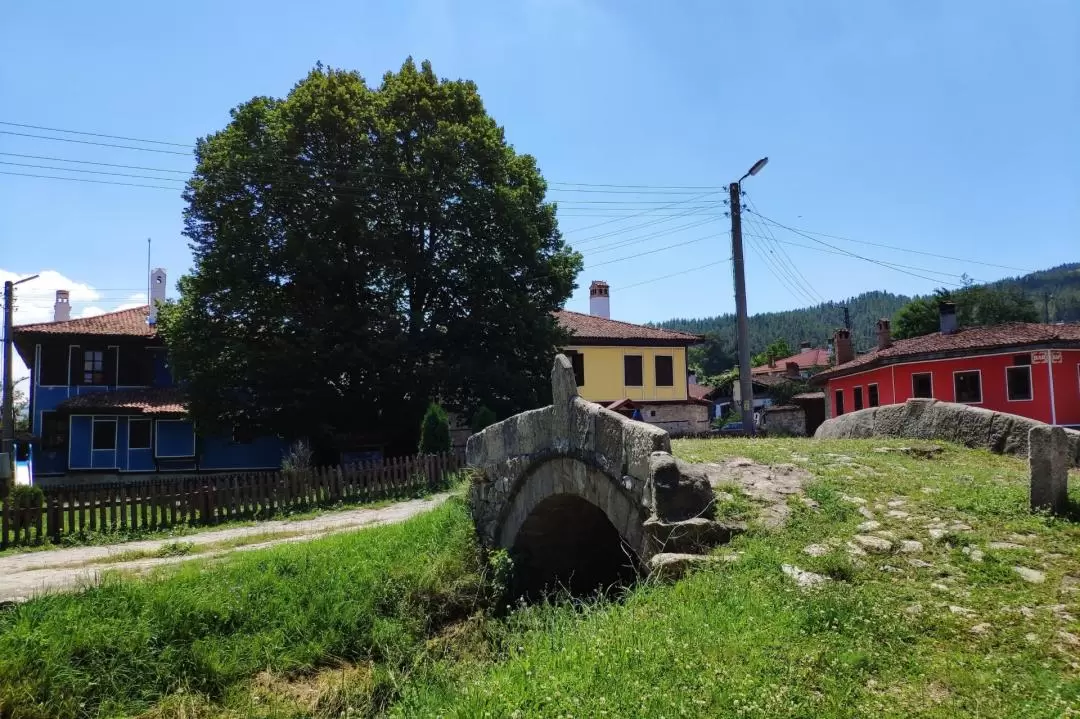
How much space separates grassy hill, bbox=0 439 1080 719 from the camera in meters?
3.18

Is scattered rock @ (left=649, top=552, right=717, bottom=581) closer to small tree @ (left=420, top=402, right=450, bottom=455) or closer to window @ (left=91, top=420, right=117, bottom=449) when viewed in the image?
small tree @ (left=420, top=402, right=450, bottom=455)

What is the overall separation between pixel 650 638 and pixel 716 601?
544 mm

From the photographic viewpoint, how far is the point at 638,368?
29453 mm

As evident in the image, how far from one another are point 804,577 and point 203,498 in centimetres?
1243

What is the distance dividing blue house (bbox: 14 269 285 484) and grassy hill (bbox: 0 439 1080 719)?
16.8 meters

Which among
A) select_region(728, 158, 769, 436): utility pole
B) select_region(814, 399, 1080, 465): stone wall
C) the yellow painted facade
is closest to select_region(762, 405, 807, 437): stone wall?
the yellow painted facade

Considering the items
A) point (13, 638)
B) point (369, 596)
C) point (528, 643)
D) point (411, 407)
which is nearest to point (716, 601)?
point (528, 643)

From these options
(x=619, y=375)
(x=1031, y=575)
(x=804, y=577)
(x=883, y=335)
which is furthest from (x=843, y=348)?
(x=804, y=577)

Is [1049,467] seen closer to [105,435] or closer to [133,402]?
[133,402]

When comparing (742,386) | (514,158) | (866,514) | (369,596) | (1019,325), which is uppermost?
(514,158)

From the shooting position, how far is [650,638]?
3.82 m

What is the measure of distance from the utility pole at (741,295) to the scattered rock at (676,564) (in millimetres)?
11762

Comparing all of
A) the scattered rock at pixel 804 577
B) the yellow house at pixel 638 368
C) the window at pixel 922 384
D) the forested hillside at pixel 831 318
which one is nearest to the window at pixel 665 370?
the yellow house at pixel 638 368

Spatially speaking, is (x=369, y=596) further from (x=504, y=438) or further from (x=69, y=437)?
(x=69, y=437)
